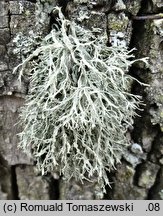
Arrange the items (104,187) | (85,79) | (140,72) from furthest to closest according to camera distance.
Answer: (104,187) < (140,72) < (85,79)

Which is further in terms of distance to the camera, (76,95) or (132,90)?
(132,90)

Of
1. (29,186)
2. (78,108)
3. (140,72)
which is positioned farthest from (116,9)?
(29,186)

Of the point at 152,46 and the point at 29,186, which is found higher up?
the point at 152,46

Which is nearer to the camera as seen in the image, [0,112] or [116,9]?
[116,9]

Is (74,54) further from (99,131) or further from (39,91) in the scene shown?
(99,131)
